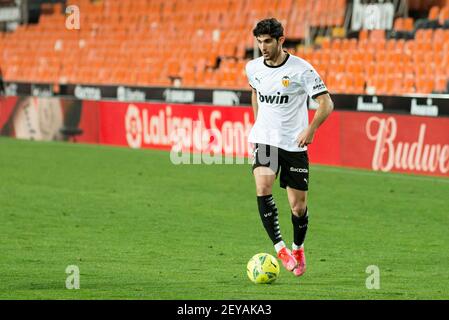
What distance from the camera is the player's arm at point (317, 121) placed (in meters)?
9.83

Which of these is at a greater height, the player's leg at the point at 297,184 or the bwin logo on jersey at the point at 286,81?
the bwin logo on jersey at the point at 286,81

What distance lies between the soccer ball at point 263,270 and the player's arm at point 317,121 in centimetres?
108

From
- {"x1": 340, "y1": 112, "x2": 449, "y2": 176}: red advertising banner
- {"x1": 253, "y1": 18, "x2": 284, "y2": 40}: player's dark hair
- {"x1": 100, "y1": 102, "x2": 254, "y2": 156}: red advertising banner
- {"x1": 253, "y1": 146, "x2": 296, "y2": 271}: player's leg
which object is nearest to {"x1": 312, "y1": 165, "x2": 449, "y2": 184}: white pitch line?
{"x1": 340, "y1": 112, "x2": 449, "y2": 176}: red advertising banner

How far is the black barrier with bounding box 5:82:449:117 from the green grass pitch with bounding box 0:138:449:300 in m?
1.24

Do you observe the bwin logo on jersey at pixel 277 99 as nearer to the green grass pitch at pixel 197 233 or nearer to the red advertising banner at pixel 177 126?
the green grass pitch at pixel 197 233

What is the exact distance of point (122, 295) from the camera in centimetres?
882

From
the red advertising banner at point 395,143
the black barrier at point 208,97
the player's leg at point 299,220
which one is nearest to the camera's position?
the player's leg at point 299,220

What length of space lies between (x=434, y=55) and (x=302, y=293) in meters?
14.3

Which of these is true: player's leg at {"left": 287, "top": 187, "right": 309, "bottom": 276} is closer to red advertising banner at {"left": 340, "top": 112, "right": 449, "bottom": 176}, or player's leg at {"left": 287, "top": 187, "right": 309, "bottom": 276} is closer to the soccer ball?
the soccer ball

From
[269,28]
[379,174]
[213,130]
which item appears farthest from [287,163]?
[213,130]

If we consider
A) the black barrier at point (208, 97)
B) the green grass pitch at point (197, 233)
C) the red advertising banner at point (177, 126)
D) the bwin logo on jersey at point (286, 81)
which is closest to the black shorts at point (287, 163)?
the bwin logo on jersey at point (286, 81)

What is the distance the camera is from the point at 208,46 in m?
29.3

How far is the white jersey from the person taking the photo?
10109 mm
